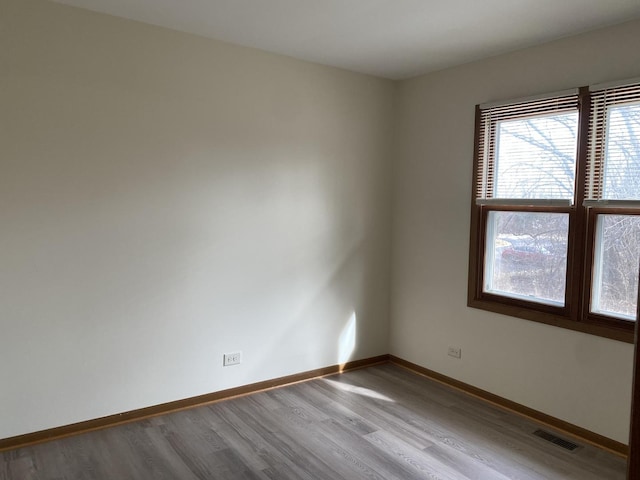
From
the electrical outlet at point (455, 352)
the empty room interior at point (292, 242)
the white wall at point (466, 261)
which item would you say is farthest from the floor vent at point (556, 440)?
the electrical outlet at point (455, 352)

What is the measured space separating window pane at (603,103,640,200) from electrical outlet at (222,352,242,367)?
275cm

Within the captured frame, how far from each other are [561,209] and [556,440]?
4.96ft

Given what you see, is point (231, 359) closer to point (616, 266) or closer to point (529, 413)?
point (529, 413)

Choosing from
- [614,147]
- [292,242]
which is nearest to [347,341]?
[292,242]

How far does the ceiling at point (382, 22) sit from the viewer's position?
2.74 m

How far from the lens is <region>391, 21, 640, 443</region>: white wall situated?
3.02m

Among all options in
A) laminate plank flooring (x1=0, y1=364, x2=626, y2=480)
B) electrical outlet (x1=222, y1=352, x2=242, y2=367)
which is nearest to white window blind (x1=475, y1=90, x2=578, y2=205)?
laminate plank flooring (x1=0, y1=364, x2=626, y2=480)

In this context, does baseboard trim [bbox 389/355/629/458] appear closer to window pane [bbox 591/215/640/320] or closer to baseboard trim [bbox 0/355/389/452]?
baseboard trim [bbox 0/355/389/452]

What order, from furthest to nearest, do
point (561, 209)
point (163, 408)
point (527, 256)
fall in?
1. point (527, 256)
2. point (163, 408)
3. point (561, 209)

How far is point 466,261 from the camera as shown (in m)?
3.87

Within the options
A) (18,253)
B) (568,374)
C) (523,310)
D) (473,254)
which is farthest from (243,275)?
(568,374)

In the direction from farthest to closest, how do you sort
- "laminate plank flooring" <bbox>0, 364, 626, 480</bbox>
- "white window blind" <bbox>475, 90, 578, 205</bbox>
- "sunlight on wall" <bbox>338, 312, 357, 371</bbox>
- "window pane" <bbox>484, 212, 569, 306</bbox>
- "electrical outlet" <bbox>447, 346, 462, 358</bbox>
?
1. "sunlight on wall" <bbox>338, 312, 357, 371</bbox>
2. "electrical outlet" <bbox>447, 346, 462, 358</bbox>
3. "window pane" <bbox>484, 212, 569, 306</bbox>
4. "white window blind" <bbox>475, 90, 578, 205</bbox>
5. "laminate plank flooring" <bbox>0, 364, 626, 480</bbox>

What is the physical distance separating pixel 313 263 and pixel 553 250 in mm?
1816

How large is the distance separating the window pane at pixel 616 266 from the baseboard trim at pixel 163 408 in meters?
2.11
